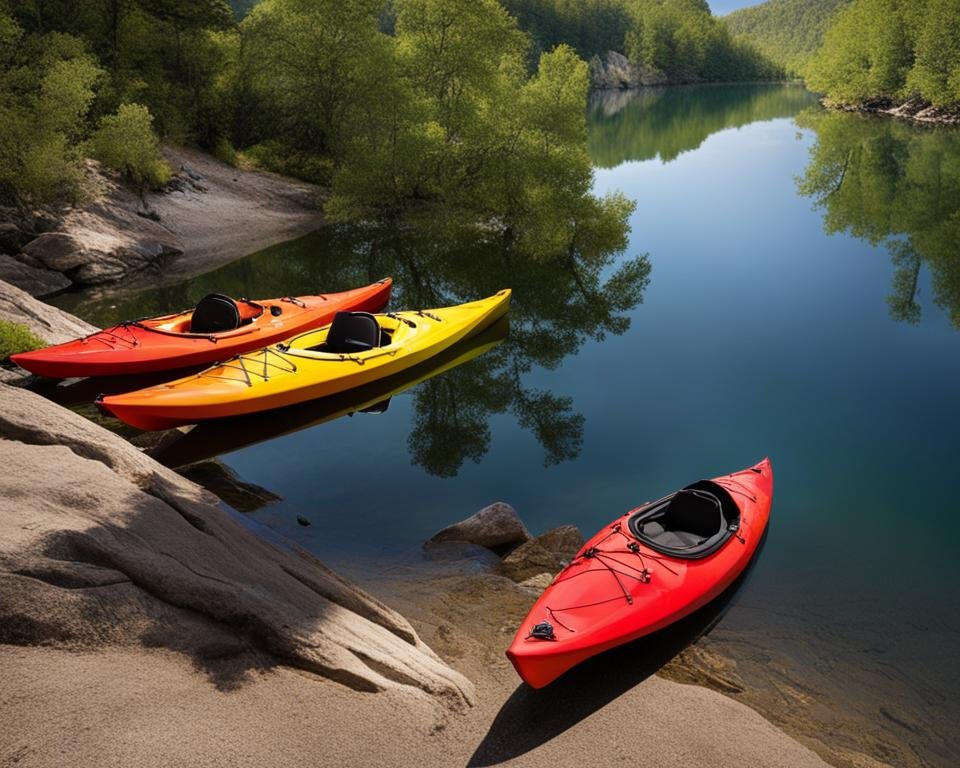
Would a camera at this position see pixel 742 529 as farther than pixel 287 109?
No

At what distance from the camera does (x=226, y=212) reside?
30.2 m

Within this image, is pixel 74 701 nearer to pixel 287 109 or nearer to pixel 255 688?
pixel 255 688

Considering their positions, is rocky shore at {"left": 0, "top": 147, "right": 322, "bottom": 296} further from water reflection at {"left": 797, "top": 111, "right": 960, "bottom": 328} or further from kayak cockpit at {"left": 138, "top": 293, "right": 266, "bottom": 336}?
water reflection at {"left": 797, "top": 111, "right": 960, "bottom": 328}

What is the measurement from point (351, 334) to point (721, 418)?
23.6 ft

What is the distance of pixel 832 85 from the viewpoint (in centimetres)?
8450

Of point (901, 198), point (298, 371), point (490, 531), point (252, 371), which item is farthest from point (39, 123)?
point (901, 198)

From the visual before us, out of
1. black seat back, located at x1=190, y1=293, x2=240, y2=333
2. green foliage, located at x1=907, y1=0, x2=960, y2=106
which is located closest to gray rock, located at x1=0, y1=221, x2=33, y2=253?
black seat back, located at x1=190, y1=293, x2=240, y2=333

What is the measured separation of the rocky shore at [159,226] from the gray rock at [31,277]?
0.02 metres

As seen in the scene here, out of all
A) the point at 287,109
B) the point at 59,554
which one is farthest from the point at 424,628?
the point at 287,109

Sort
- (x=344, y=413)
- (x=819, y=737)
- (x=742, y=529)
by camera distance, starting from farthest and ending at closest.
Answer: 1. (x=344, y=413)
2. (x=742, y=529)
3. (x=819, y=737)

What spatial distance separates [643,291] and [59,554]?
18.9 metres

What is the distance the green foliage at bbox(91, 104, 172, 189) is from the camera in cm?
2636

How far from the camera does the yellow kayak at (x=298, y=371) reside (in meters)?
13.1

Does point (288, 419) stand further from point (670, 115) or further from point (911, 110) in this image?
point (670, 115)
